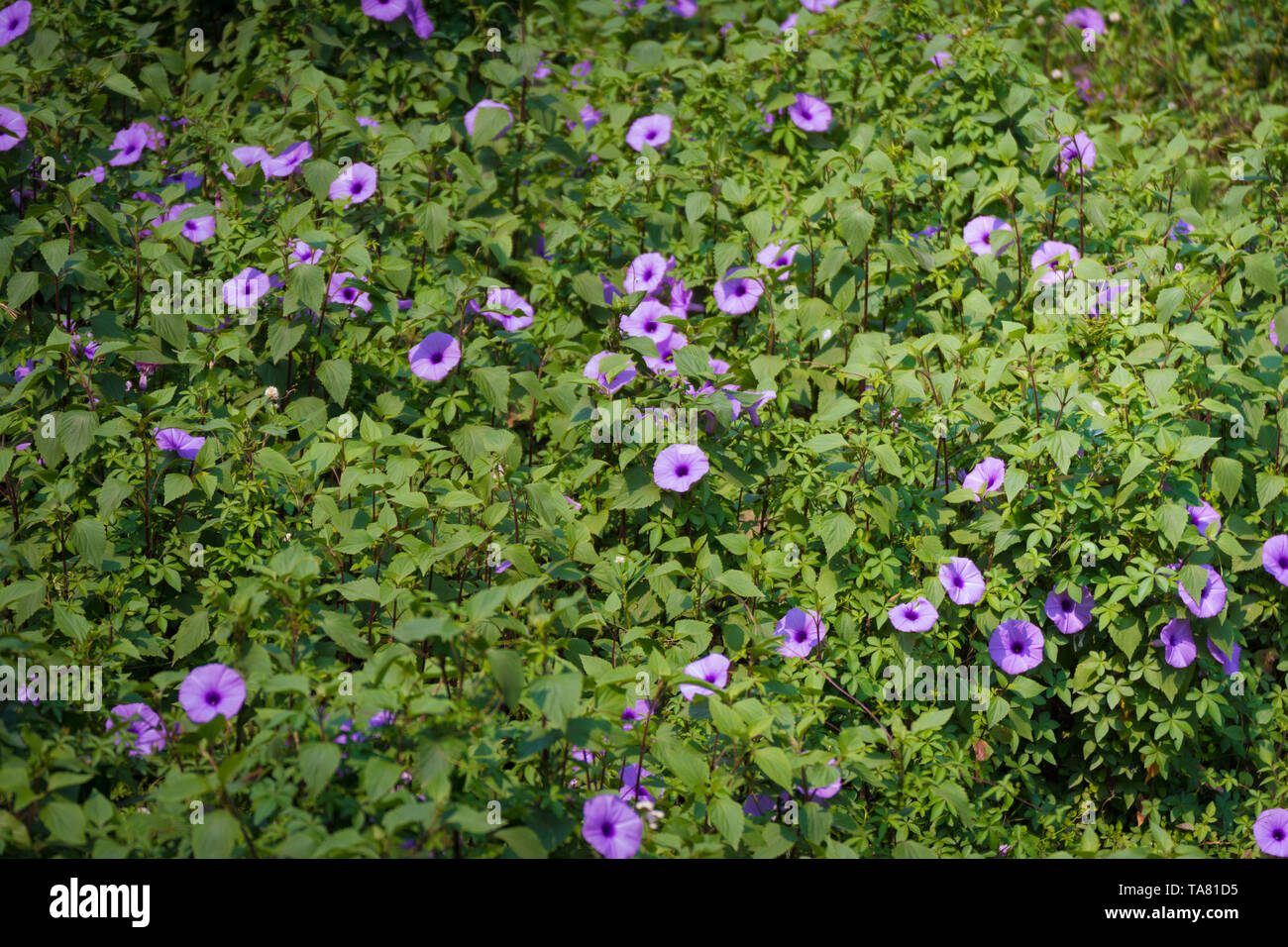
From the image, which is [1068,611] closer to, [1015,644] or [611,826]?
[1015,644]

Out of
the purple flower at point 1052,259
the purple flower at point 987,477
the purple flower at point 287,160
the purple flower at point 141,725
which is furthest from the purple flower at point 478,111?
the purple flower at point 141,725

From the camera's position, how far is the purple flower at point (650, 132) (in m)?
4.15

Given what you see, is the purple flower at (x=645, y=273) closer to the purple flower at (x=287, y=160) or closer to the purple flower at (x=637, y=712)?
the purple flower at (x=287, y=160)

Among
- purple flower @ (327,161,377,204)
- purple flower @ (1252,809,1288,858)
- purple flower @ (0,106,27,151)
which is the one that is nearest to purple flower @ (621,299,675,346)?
purple flower @ (327,161,377,204)

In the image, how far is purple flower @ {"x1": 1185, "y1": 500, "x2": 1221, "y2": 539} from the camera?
118 inches

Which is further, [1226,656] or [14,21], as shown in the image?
[14,21]

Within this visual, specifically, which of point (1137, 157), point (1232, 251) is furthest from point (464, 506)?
point (1137, 157)

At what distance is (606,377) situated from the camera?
316 centimetres

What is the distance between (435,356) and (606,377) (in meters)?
0.63

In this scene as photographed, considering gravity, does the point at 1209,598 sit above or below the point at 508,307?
below

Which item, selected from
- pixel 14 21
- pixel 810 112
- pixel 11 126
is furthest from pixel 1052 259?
pixel 14 21

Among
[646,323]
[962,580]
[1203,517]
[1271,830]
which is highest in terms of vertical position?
[646,323]

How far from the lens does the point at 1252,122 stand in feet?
16.6

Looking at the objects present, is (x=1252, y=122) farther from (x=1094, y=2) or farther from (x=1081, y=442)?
(x=1081, y=442)
